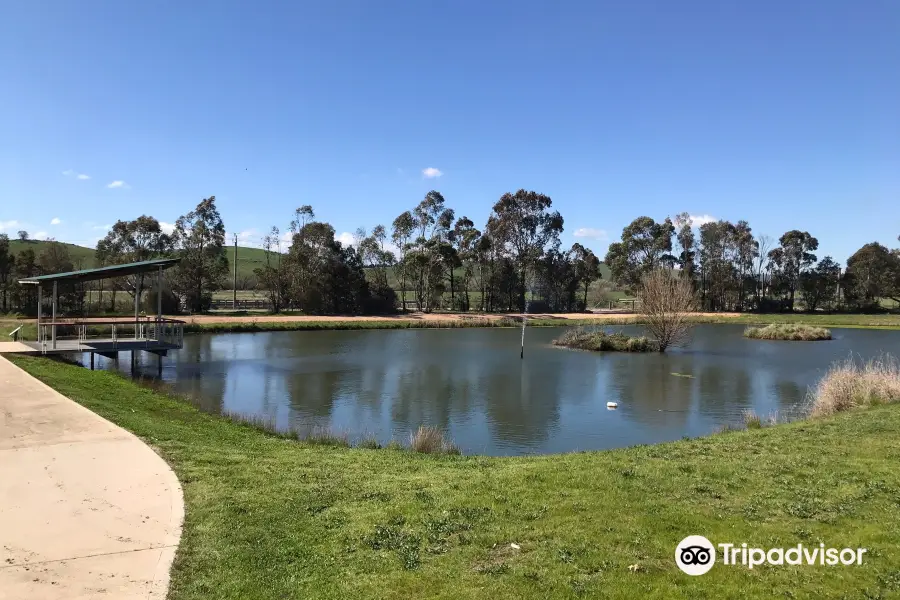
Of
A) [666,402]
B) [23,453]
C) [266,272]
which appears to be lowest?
[666,402]

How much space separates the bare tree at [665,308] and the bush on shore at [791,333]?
44.8 ft

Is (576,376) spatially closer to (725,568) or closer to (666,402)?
(666,402)

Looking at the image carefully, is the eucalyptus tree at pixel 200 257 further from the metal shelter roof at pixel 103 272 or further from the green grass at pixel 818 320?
the green grass at pixel 818 320

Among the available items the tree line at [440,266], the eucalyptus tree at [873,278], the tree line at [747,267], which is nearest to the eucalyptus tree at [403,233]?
the tree line at [440,266]

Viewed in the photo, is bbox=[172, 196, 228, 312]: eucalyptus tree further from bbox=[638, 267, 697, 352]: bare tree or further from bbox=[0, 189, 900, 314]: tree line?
bbox=[638, 267, 697, 352]: bare tree

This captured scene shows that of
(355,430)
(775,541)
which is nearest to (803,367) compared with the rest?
(355,430)

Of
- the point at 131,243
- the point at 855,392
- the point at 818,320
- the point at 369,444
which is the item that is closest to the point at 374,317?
the point at 131,243

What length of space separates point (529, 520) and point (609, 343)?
33.2 m

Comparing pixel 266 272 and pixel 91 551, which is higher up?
pixel 266 272

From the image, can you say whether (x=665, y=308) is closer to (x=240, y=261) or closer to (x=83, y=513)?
(x=83, y=513)

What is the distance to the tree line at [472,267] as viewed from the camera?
5669 centimetres

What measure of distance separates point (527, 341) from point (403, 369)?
1757 centimetres

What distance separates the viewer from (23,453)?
8508 millimetres

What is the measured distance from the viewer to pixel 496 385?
77.9 ft
